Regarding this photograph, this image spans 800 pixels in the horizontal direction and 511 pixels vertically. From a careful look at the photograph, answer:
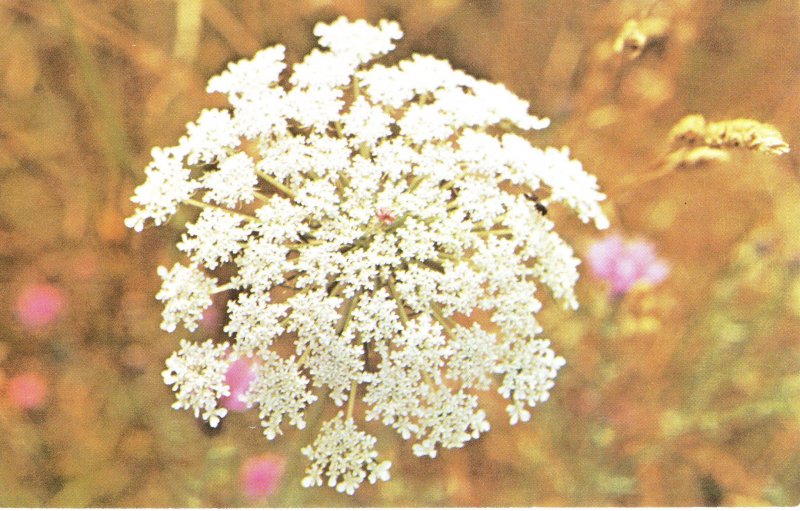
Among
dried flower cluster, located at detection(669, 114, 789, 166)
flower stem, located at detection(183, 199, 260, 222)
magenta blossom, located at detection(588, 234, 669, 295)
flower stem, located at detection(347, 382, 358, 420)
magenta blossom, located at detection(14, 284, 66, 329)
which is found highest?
dried flower cluster, located at detection(669, 114, 789, 166)

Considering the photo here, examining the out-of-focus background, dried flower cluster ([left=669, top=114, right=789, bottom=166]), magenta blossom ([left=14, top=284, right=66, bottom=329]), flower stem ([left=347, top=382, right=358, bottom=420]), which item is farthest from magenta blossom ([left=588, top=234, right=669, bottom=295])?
Result: magenta blossom ([left=14, top=284, right=66, bottom=329])

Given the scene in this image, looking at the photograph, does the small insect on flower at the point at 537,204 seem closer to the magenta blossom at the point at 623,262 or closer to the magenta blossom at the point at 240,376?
the magenta blossom at the point at 623,262

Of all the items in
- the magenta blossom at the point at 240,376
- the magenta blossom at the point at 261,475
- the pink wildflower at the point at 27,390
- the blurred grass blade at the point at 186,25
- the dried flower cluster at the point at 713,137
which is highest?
the blurred grass blade at the point at 186,25

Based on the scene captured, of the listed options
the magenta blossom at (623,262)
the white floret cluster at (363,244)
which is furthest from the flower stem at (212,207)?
the magenta blossom at (623,262)

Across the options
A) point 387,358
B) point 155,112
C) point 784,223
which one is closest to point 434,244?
point 387,358

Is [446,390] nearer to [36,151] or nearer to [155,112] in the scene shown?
[155,112]

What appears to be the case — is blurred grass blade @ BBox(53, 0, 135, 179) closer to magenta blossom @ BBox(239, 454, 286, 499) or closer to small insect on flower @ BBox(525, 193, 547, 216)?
magenta blossom @ BBox(239, 454, 286, 499)
